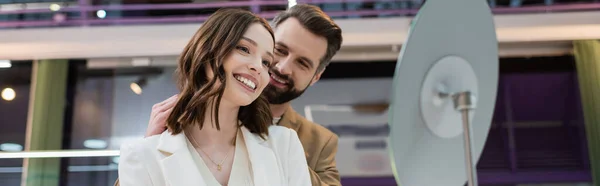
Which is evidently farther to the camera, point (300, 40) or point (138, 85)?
point (138, 85)

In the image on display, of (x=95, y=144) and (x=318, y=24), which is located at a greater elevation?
(x=318, y=24)

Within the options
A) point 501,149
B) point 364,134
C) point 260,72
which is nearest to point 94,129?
point 364,134

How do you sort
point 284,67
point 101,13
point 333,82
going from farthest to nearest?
point 333,82, point 101,13, point 284,67

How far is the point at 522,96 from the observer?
17.9 ft

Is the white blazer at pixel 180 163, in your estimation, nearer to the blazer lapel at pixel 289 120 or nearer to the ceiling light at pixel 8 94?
the blazer lapel at pixel 289 120

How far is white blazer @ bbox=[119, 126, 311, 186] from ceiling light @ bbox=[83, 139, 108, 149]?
4467 mm

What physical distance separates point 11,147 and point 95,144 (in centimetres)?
74

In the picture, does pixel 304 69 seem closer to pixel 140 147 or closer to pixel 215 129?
pixel 215 129

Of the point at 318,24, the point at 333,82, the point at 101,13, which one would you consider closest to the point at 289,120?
the point at 318,24

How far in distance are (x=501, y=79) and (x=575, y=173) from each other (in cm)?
113

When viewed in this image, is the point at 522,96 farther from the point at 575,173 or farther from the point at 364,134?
the point at 364,134

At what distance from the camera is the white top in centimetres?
102

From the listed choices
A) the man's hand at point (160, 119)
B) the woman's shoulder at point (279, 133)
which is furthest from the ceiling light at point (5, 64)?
the woman's shoulder at point (279, 133)

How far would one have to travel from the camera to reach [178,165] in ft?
3.27
